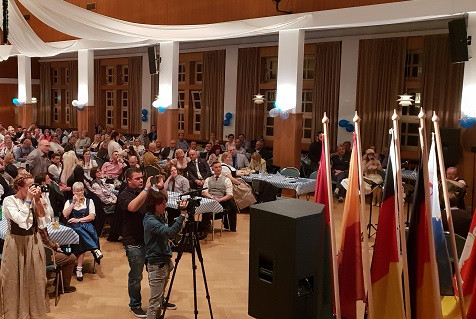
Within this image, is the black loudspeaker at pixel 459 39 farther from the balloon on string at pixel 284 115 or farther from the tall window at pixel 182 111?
the tall window at pixel 182 111

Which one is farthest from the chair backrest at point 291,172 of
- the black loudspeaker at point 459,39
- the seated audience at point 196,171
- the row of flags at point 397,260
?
the row of flags at point 397,260

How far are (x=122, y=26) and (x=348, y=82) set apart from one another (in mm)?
6626

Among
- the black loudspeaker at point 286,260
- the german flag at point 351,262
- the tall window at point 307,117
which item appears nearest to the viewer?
the black loudspeaker at point 286,260

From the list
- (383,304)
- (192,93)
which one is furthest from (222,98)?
(383,304)

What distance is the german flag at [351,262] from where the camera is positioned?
11.9 feet

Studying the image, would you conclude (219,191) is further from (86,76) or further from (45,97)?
(45,97)

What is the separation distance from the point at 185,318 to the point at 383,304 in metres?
2.82

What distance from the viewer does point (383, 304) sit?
3146 mm

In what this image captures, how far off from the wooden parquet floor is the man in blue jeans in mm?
371

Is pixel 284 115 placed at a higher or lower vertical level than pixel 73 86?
lower

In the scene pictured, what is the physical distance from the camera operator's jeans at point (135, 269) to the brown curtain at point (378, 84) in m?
9.16

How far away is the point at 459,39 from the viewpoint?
9578 millimetres

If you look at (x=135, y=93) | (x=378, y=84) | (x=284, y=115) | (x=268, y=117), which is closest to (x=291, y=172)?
(x=284, y=115)

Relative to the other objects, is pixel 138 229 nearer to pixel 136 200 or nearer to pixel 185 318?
pixel 136 200
